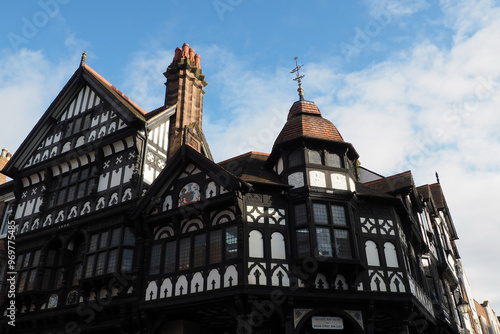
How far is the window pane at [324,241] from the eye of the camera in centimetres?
1495

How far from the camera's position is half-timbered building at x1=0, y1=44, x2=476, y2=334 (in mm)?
14523

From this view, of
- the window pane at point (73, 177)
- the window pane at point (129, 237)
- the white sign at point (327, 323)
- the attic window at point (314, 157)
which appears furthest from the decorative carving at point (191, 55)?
the white sign at point (327, 323)

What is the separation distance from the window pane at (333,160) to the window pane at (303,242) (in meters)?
3.18

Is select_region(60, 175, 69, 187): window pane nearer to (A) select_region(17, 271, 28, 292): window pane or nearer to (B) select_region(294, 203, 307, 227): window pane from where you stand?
(A) select_region(17, 271, 28, 292): window pane

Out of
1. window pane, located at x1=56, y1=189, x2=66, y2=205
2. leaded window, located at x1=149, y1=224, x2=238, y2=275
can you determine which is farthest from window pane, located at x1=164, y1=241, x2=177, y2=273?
window pane, located at x1=56, y1=189, x2=66, y2=205

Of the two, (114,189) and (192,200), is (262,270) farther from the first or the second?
(114,189)

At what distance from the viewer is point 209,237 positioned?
51.8ft

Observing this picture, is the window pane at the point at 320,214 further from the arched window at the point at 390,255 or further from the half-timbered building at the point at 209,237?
the arched window at the point at 390,255

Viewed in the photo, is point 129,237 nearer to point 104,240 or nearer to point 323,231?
point 104,240

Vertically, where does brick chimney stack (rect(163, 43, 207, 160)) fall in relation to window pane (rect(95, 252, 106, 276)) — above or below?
above

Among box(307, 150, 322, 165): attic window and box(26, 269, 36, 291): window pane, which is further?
box(26, 269, 36, 291): window pane

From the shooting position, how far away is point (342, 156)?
1744cm

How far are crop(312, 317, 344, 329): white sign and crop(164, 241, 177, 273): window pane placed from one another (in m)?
5.44

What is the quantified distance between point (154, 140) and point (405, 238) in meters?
12.1
